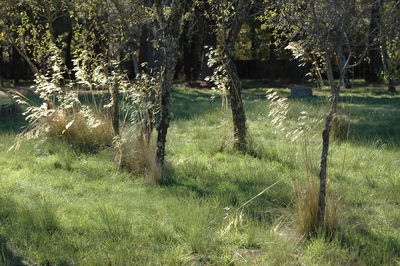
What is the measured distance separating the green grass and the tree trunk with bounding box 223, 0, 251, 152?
0.25 metres

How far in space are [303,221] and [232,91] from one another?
4.02 metres

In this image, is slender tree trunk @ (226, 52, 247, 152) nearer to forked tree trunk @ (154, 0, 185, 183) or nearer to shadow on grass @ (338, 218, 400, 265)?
forked tree trunk @ (154, 0, 185, 183)

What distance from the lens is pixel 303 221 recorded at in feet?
15.5

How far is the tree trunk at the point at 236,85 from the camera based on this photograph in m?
8.23

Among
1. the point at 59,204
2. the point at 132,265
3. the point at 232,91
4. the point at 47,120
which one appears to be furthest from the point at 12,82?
the point at 132,265

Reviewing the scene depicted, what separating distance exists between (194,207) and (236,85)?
3409 mm

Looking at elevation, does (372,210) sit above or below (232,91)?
below

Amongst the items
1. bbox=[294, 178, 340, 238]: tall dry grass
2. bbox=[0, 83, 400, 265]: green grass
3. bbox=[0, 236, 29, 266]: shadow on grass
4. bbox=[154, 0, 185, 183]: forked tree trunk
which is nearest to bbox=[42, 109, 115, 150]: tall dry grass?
bbox=[0, 83, 400, 265]: green grass

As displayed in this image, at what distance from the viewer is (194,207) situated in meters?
5.45

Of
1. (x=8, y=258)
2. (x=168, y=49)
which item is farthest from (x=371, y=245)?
(x=168, y=49)

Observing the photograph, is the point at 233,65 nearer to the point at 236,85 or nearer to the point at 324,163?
the point at 236,85

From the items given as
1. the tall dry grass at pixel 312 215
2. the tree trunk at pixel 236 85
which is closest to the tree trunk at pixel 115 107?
the tree trunk at pixel 236 85

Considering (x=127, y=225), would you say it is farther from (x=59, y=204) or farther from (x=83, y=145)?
(x=83, y=145)

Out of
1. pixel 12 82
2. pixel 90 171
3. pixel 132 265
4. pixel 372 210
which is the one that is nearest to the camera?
pixel 132 265
